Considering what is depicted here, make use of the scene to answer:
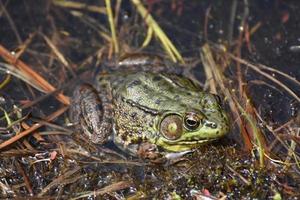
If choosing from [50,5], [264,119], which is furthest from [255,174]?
[50,5]

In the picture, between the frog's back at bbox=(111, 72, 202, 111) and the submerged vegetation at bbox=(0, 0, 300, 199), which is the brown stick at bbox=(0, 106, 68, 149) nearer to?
the submerged vegetation at bbox=(0, 0, 300, 199)

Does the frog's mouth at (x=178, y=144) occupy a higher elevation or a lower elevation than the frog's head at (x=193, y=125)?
lower

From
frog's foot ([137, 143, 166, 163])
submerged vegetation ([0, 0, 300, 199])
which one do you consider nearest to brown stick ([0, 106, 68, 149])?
submerged vegetation ([0, 0, 300, 199])

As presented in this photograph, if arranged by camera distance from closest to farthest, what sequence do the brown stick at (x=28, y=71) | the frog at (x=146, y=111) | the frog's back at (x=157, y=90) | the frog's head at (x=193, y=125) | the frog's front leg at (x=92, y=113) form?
the frog's head at (x=193, y=125) → the frog at (x=146, y=111) → the frog's back at (x=157, y=90) → the frog's front leg at (x=92, y=113) → the brown stick at (x=28, y=71)

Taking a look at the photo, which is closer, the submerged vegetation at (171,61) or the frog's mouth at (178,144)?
the submerged vegetation at (171,61)

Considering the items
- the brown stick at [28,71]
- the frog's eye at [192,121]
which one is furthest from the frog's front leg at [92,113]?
the frog's eye at [192,121]

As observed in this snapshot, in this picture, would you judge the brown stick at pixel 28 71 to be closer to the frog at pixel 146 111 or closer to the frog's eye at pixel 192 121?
the frog at pixel 146 111

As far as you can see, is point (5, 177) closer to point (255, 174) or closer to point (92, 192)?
point (92, 192)
